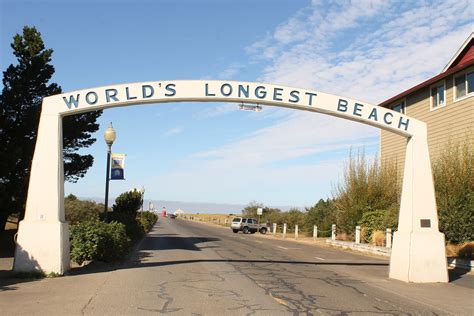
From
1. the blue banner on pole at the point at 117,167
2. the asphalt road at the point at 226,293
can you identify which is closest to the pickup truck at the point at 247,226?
the blue banner on pole at the point at 117,167

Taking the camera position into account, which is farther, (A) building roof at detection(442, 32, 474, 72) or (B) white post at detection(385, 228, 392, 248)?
(A) building roof at detection(442, 32, 474, 72)

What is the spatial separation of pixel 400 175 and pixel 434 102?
4.53 meters

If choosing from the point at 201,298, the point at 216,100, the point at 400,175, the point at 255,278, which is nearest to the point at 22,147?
the point at 216,100

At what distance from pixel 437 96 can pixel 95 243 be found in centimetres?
1905

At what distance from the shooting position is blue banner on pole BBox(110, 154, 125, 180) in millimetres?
18203

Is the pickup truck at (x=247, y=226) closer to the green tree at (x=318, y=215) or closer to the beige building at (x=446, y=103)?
the green tree at (x=318, y=215)

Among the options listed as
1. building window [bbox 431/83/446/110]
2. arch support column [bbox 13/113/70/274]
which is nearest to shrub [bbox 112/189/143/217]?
building window [bbox 431/83/446/110]

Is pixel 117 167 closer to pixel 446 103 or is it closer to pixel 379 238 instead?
pixel 379 238

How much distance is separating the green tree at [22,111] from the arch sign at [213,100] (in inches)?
297

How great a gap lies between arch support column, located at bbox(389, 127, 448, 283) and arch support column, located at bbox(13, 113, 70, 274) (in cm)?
843

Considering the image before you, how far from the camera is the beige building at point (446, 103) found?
22.4m

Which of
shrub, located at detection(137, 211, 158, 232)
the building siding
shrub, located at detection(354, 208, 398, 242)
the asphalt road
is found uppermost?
the building siding

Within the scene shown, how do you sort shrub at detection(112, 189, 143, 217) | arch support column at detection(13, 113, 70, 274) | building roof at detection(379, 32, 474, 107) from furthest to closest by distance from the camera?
shrub at detection(112, 189, 143, 217)
building roof at detection(379, 32, 474, 107)
arch support column at detection(13, 113, 70, 274)

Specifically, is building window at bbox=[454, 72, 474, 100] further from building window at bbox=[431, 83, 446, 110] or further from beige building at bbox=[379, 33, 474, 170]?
building window at bbox=[431, 83, 446, 110]
